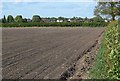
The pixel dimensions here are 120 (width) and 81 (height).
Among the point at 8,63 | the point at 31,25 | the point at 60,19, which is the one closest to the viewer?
the point at 8,63

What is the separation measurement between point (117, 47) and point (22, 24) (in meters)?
98.8

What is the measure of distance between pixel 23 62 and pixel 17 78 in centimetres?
479

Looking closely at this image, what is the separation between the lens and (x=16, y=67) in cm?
1585

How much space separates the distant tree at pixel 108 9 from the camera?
74.0 m

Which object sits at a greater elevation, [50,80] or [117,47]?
[117,47]

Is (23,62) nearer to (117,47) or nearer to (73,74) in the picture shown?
(73,74)

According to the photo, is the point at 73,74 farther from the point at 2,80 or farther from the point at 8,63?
the point at 8,63

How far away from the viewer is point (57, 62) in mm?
17891

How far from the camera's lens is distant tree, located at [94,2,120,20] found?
7403 centimetres

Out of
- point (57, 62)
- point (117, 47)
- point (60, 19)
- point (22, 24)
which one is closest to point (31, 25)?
point (22, 24)

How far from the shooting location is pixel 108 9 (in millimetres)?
78875

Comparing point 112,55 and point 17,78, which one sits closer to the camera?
point 112,55

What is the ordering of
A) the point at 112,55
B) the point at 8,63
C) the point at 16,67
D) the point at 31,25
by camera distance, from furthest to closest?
the point at 31,25, the point at 8,63, the point at 16,67, the point at 112,55

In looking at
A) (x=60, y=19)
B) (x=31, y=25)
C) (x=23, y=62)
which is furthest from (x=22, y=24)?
(x=23, y=62)
